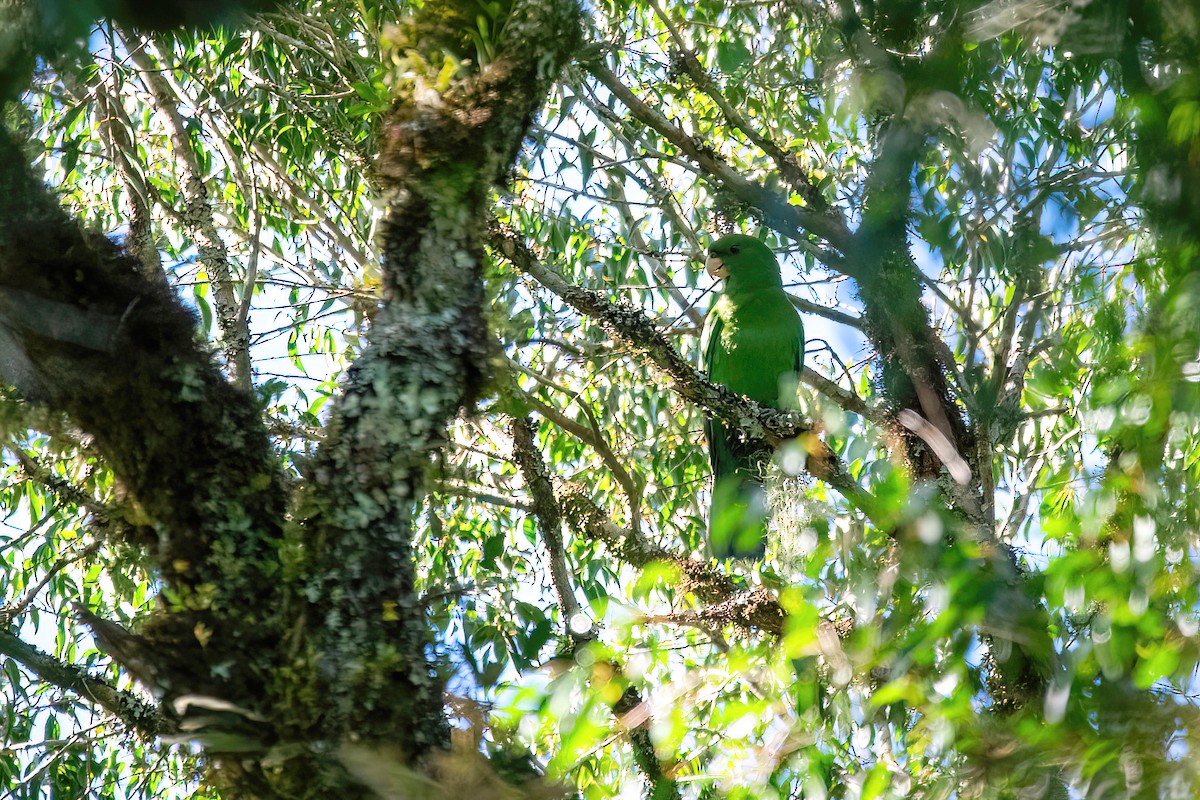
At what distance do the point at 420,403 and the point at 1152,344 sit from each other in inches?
34.4

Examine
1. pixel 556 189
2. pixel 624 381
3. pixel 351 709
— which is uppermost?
pixel 556 189

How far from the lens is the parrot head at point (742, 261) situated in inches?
178

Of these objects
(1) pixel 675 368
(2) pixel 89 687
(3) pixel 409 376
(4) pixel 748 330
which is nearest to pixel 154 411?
(3) pixel 409 376

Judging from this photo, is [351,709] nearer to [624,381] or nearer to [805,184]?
[805,184]

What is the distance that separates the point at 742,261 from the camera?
178 inches

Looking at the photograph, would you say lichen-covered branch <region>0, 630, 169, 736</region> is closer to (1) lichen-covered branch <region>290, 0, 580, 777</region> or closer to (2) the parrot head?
(1) lichen-covered branch <region>290, 0, 580, 777</region>

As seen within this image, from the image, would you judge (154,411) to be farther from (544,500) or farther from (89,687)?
(544,500)

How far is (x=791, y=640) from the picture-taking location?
120 cm

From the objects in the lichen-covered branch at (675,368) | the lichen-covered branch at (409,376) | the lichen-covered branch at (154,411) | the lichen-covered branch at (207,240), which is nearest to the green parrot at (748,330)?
the lichen-covered branch at (675,368)

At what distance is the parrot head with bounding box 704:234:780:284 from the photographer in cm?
451

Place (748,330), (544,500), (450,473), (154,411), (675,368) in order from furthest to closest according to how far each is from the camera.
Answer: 1. (748,330)
2. (544,500)
3. (675,368)
4. (450,473)
5. (154,411)

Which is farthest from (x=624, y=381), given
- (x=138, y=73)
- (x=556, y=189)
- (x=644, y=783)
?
(x=138, y=73)

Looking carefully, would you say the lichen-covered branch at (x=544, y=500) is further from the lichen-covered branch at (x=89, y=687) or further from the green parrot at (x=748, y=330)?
the green parrot at (x=748, y=330)

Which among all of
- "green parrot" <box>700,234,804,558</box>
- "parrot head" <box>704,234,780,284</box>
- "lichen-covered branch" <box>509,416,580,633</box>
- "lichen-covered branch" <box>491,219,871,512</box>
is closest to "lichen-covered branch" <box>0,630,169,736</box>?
"lichen-covered branch" <box>509,416,580,633</box>
